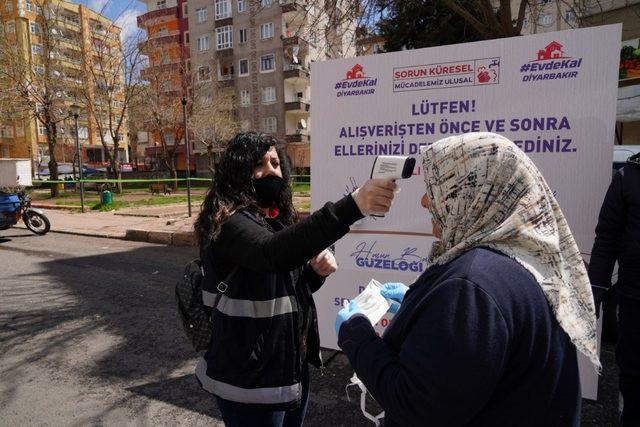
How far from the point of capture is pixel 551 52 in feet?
8.76

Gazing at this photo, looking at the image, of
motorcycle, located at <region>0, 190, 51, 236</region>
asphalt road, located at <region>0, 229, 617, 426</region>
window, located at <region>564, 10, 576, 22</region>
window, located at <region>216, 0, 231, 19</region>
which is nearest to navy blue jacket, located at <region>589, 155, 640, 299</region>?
asphalt road, located at <region>0, 229, 617, 426</region>

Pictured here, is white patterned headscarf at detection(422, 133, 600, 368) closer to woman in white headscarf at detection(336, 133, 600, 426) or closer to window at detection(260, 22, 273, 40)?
woman in white headscarf at detection(336, 133, 600, 426)

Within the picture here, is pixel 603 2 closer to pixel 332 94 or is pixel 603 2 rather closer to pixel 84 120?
pixel 332 94

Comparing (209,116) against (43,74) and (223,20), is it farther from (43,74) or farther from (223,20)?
(223,20)

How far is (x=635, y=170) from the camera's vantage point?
8.22 feet

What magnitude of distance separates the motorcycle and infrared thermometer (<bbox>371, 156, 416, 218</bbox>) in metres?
11.8

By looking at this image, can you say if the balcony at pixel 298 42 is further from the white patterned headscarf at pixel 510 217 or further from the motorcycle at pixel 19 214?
the motorcycle at pixel 19 214

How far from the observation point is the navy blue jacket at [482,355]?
3.27 feet

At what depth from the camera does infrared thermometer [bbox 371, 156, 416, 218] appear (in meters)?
1.40

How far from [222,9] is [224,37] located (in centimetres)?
265

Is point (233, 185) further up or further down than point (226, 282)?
further up

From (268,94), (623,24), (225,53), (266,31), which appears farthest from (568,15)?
(225,53)

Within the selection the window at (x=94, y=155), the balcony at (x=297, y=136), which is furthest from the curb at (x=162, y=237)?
the window at (x=94, y=155)

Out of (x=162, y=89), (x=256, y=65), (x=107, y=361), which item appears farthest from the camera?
(x=256, y=65)
